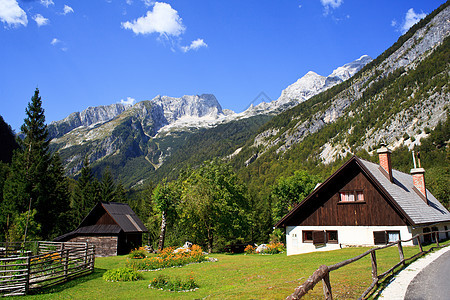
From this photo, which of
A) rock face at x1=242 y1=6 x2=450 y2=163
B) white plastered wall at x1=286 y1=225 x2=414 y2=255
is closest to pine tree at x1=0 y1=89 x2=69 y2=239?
white plastered wall at x1=286 y1=225 x2=414 y2=255

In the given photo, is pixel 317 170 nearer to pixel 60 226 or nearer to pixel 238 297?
pixel 60 226

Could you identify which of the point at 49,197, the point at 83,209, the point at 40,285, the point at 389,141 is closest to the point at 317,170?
the point at 389,141

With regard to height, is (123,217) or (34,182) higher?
(34,182)

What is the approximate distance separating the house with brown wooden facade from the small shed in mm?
24900

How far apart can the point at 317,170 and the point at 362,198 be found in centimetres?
12834

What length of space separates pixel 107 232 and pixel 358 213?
32.9m

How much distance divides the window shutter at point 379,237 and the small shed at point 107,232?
32387 mm

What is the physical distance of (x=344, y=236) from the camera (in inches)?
1055

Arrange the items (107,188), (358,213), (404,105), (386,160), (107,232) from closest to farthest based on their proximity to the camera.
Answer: (358,213)
(386,160)
(107,232)
(107,188)
(404,105)

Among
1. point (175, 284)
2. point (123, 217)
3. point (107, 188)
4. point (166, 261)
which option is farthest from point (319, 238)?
point (107, 188)

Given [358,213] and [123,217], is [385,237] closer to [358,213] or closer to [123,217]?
[358,213]

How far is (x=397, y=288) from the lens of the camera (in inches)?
373

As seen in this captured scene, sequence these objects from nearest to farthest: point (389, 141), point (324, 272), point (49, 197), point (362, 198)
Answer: point (324, 272) → point (362, 198) → point (49, 197) → point (389, 141)

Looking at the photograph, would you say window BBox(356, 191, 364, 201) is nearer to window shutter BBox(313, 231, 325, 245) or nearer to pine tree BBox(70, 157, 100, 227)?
window shutter BBox(313, 231, 325, 245)
